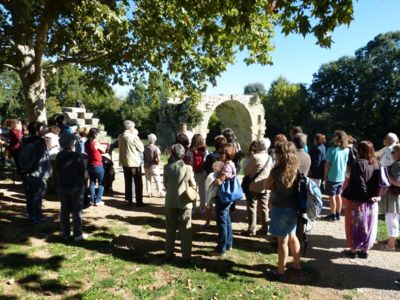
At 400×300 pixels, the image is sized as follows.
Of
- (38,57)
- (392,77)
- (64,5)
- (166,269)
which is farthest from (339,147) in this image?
(392,77)

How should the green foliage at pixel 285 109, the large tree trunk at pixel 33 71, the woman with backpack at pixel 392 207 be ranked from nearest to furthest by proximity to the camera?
the woman with backpack at pixel 392 207
the large tree trunk at pixel 33 71
the green foliage at pixel 285 109

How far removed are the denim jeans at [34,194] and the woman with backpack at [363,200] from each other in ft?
16.3

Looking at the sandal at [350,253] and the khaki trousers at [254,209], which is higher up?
the khaki trousers at [254,209]

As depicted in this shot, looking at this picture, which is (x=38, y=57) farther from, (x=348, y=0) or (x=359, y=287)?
(x=359, y=287)

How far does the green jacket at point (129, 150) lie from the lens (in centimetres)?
732

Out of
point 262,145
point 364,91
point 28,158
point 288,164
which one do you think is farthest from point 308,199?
point 364,91

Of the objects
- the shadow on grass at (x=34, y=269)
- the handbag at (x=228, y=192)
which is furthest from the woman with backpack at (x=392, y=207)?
the shadow on grass at (x=34, y=269)

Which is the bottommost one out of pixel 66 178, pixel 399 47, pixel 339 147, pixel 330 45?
pixel 66 178

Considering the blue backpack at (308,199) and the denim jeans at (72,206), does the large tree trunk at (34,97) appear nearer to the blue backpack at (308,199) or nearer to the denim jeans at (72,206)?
the denim jeans at (72,206)

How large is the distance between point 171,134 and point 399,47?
2270 cm

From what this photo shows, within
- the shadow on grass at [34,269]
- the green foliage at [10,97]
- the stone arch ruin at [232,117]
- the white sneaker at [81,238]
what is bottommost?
the shadow on grass at [34,269]

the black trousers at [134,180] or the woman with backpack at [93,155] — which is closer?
the woman with backpack at [93,155]

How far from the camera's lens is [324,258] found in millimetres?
5383

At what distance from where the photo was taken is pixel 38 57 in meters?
8.09
